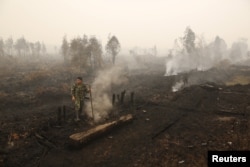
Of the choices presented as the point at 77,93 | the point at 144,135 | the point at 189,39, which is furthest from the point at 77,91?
the point at 189,39

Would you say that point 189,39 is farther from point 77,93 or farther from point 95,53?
point 77,93

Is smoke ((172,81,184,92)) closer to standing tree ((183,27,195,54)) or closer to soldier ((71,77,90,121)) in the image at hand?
soldier ((71,77,90,121))

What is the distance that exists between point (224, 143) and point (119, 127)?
13.0 feet

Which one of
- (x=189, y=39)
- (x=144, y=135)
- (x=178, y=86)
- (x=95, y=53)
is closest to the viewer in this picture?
(x=144, y=135)

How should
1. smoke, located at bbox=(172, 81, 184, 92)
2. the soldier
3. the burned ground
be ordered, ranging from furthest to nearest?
smoke, located at bbox=(172, 81, 184, 92)
the soldier
the burned ground

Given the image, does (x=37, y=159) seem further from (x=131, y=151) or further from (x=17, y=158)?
(x=131, y=151)

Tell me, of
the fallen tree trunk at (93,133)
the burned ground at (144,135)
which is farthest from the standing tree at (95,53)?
the fallen tree trunk at (93,133)

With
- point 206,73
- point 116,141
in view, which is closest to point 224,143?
point 116,141

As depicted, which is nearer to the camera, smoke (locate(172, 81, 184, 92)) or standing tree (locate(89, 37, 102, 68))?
smoke (locate(172, 81, 184, 92))

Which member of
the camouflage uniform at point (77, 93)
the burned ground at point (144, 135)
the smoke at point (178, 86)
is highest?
the camouflage uniform at point (77, 93)

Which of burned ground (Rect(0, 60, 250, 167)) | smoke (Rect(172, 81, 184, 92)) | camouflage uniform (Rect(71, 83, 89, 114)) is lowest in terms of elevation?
burned ground (Rect(0, 60, 250, 167))

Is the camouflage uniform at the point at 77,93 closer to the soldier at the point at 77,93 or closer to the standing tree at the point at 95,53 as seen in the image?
the soldier at the point at 77,93

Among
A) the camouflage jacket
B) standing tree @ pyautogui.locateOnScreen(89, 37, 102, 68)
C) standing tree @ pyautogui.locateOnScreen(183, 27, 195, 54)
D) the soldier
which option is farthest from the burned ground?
standing tree @ pyautogui.locateOnScreen(183, 27, 195, 54)

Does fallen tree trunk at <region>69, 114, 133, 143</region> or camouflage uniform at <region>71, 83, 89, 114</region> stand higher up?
camouflage uniform at <region>71, 83, 89, 114</region>
